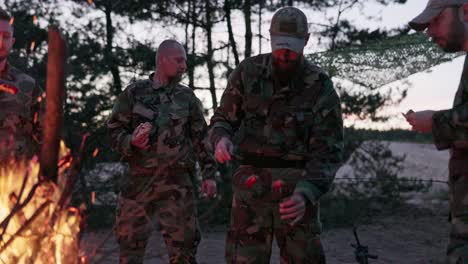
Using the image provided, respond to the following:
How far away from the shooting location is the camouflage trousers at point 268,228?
12.5 ft

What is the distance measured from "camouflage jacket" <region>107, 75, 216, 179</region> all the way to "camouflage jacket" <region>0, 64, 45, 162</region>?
0.60m

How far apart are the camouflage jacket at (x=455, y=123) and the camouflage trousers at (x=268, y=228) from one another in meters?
0.95

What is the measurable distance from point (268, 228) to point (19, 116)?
198 cm

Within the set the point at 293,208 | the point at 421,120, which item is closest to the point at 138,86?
the point at 293,208

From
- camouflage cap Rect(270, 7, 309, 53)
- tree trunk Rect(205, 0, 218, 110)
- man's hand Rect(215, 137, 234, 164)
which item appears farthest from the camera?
tree trunk Rect(205, 0, 218, 110)

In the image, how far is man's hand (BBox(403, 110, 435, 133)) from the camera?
10.5ft

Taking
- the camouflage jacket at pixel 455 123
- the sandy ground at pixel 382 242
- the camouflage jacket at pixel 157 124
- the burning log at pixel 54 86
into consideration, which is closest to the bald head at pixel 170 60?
the camouflage jacket at pixel 157 124

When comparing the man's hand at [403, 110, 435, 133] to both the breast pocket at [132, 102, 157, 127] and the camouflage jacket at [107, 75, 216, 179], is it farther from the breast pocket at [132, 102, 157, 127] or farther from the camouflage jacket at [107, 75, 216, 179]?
the breast pocket at [132, 102, 157, 127]

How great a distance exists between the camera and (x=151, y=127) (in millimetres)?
4875

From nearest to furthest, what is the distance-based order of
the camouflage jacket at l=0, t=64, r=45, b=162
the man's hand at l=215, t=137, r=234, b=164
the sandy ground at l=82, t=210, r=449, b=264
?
the man's hand at l=215, t=137, r=234, b=164 → the camouflage jacket at l=0, t=64, r=45, b=162 → the sandy ground at l=82, t=210, r=449, b=264

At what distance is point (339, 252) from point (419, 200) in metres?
6.28

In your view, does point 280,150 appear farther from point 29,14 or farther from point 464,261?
point 29,14

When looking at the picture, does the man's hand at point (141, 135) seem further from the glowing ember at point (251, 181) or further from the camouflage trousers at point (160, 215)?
the glowing ember at point (251, 181)

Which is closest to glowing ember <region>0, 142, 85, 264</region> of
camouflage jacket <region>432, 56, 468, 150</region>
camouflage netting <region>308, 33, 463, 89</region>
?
camouflage jacket <region>432, 56, 468, 150</region>
